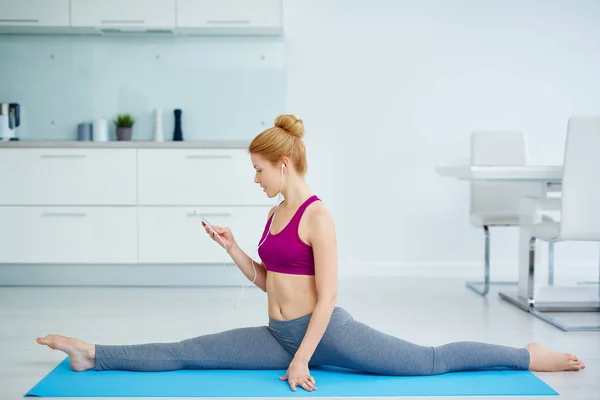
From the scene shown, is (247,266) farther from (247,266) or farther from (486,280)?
(486,280)

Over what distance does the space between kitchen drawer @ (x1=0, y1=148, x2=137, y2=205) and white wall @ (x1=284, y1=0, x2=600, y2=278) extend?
1.27 metres

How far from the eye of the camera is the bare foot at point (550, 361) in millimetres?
2463

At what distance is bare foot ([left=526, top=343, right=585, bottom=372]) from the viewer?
2463 millimetres

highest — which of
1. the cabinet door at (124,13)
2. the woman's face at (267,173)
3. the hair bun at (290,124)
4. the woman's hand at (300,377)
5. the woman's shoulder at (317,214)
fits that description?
the cabinet door at (124,13)

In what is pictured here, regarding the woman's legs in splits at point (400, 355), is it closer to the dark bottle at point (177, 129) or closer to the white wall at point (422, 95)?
the white wall at point (422, 95)

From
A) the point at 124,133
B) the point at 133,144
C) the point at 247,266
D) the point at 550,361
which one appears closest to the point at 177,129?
the point at 124,133

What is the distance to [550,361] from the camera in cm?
Result: 248

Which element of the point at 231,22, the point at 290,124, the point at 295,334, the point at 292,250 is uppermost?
the point at 231,22

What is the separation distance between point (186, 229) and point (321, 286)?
2313 mm

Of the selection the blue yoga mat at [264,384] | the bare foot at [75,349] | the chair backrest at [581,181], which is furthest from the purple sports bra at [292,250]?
the chair backrest at [581,181]

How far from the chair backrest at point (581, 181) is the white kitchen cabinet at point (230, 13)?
2072 mm

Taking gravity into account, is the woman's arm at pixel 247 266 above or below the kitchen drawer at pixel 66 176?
below

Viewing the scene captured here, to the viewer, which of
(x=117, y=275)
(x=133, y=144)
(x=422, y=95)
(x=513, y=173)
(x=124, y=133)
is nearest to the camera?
(x=513, y=173)

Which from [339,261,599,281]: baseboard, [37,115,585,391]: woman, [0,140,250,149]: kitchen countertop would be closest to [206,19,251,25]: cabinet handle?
[0,140,250,149]: kitchen countertop
